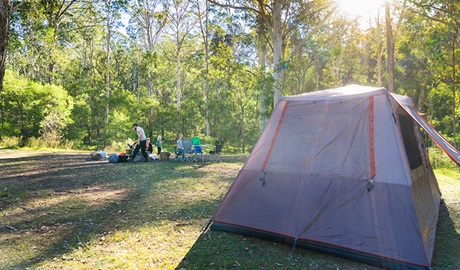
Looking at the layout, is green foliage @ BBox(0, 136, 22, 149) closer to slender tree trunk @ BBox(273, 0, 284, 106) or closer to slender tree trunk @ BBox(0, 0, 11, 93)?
slender tree trunk @ BBox(0, 0, 11, 93)

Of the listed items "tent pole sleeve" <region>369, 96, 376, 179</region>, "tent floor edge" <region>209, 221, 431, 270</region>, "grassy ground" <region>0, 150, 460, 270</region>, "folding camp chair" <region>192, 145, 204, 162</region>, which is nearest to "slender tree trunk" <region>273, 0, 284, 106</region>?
"folding camp chair" <region>192, 145, 204, 162</region>

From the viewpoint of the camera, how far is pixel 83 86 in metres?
33.8

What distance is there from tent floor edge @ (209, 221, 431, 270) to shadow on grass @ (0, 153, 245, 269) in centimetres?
109

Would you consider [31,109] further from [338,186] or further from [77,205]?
[338,186]

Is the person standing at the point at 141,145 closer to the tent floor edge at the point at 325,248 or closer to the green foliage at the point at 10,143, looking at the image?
the tent floor edge at the point at 325,248

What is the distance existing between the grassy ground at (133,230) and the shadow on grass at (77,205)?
2cm

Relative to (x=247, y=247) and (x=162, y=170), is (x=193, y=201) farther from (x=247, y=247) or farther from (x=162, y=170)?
(x=162, y=170)

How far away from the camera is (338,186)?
13.3 feet

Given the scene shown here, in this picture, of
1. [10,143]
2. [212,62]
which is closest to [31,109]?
[10,143]

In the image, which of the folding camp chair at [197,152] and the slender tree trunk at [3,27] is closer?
the slender tree trunk at [3,27]

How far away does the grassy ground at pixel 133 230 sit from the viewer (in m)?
3.78

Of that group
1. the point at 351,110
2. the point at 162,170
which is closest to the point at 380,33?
the point at 162,170

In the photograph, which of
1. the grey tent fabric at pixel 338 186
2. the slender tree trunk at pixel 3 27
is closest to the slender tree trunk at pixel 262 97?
the grey tent fabric at pixel 338 186

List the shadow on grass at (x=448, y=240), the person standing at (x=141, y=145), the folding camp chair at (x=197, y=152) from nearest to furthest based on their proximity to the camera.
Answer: the shadow on grass at (x=448, y=240)
the person standing at (x=141, y=145)
the folding camp chair at (x=197, y=152)
